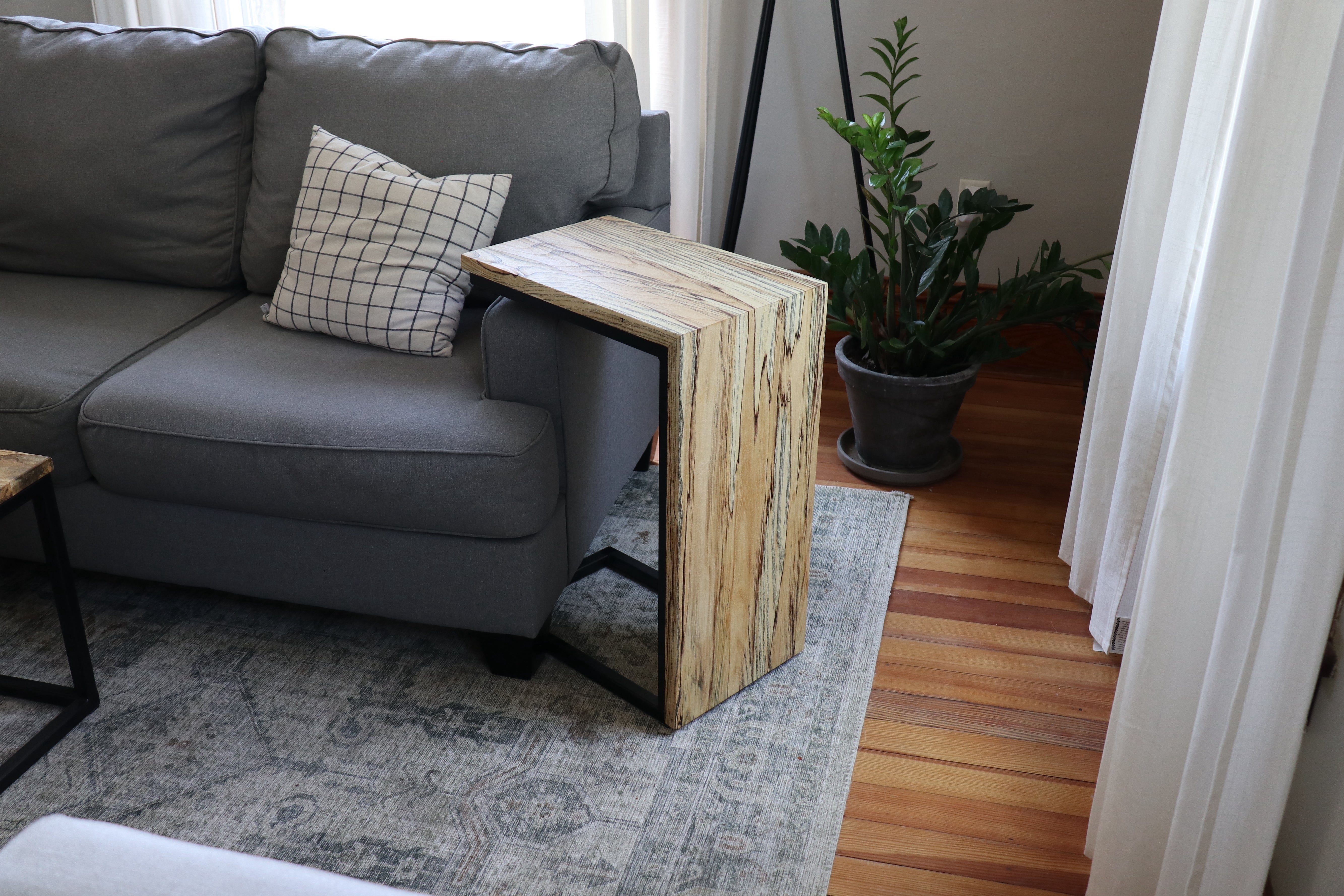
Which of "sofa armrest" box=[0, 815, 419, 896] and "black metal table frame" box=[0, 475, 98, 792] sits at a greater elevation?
"sofa armrest" box=[0, 815, 419, 896]

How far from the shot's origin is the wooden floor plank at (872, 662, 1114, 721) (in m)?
1.62

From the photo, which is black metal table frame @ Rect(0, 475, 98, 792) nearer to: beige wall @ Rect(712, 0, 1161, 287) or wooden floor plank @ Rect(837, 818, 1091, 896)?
wooden floor plank @ Rect(837, 818, 1091, 896)

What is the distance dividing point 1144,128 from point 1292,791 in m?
0.94

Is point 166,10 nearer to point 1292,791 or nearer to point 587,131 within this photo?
point 587,131

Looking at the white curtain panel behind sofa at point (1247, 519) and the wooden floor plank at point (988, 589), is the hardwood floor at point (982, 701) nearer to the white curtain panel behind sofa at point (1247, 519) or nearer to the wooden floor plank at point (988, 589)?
the wooden floor plank at point (988, 589)

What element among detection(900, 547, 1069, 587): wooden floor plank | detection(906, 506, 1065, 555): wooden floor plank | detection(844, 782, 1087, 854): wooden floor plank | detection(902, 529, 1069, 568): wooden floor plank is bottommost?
detection(844, 782, 1087, 854): wooden floor plank

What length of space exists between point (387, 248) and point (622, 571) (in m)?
0.71

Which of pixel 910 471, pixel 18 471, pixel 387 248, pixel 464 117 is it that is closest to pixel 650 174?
pixel 464 117

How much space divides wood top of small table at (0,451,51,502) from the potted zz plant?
1355mm

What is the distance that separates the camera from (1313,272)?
0.81m

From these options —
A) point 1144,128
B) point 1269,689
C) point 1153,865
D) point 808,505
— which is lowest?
point 1153,865

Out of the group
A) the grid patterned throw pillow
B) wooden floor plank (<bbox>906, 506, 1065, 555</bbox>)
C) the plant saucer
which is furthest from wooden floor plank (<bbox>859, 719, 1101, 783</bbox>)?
the grid patterned throw pillow

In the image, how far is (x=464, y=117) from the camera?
1851mm

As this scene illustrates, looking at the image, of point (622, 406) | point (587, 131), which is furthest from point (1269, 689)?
point (587, 131)
